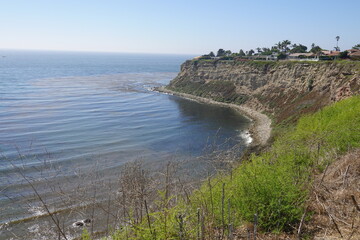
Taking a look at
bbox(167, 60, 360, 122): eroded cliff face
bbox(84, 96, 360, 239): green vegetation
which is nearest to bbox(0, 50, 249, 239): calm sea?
bbox(167, 60, 360, 122): eroded cliff face

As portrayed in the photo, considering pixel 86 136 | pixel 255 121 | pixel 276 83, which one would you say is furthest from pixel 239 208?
pixel 276 83

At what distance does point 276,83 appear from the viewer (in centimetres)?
5769

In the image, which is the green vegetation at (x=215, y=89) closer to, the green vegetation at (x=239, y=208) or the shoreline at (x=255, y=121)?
the shoreline at (x=255, y=121)

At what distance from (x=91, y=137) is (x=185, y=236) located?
34798 millimetres

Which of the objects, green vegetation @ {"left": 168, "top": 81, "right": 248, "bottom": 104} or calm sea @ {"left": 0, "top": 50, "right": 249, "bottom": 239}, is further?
green vegetation @ {"left": 168, "top": 81, "right": 248, "bottom": 104}

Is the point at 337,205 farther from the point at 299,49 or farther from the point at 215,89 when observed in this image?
the point at 299,49

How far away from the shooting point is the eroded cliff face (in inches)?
1698

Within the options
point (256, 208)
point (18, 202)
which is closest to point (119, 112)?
point (18, 202)

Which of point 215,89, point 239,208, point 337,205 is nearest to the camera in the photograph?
point 337,205

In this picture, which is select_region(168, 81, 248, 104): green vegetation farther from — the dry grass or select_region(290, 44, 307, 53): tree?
the dry grass

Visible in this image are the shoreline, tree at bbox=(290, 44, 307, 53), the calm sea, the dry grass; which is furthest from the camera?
tree at bbox=(290, 44, 307, 53)

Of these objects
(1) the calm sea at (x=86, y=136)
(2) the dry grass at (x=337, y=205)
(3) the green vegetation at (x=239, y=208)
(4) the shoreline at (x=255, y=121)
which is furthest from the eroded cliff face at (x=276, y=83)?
(3) the green vegetation at (x=239, y=208)

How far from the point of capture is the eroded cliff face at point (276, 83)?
4312 cm

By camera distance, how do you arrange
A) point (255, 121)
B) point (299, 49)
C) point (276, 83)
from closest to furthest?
1. point (255, 121)
2. point (276, 83)
3. point (299, 49)
